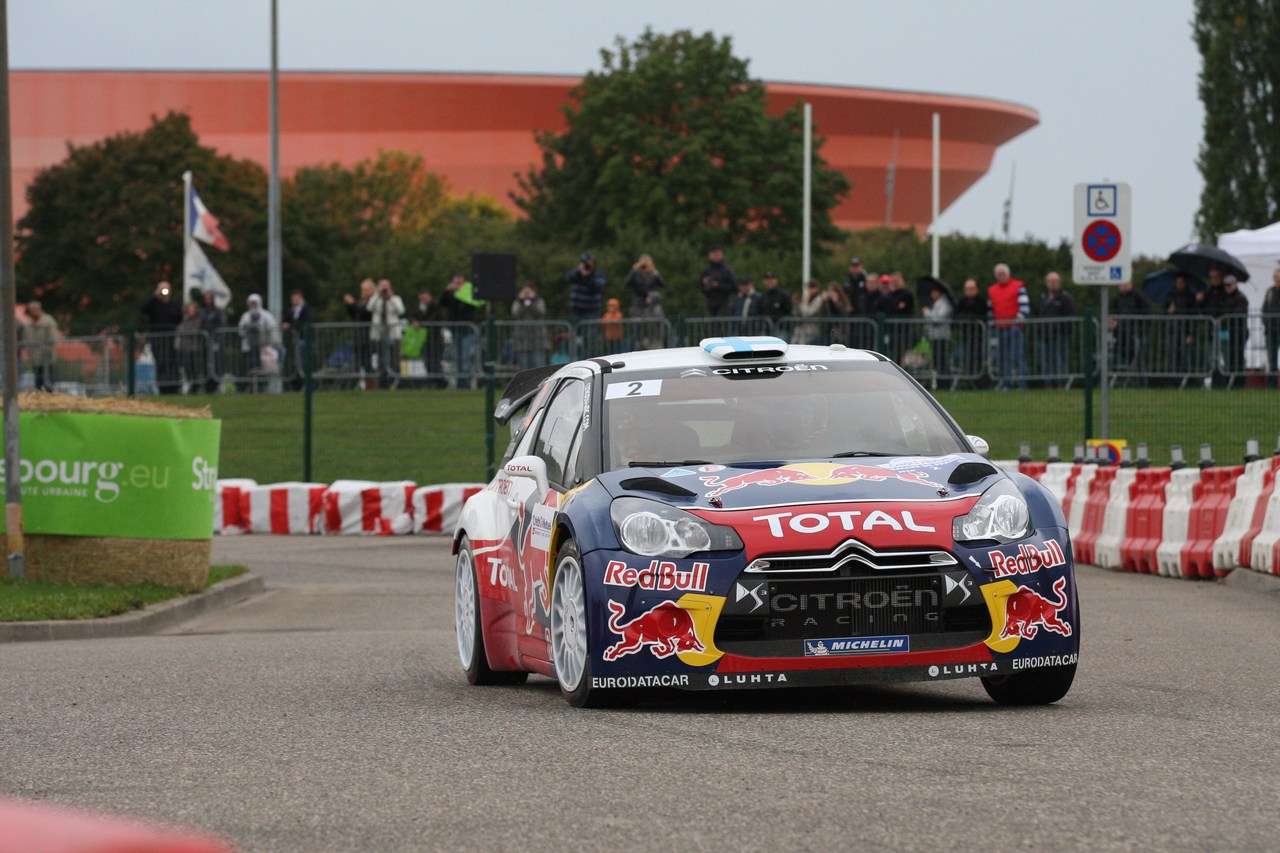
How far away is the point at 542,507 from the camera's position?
8.84 meters

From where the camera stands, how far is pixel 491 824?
5551 mm

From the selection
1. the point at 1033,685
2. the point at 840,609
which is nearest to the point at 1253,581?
the point at 1033,685

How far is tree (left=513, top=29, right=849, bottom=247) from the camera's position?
77750 millimetres

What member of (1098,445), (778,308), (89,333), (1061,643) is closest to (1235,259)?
(778,308)

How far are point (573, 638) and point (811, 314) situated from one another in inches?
813

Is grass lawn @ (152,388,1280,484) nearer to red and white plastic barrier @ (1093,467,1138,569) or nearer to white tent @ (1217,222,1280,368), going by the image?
red and white plastic barrier @ (1093,467,1138,569)

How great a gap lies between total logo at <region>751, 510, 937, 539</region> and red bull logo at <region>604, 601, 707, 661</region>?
45cm

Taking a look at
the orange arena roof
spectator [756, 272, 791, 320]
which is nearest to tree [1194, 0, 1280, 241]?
the orange arena roof

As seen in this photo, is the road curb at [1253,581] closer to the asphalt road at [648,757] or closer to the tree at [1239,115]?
the asphalt road at [648,757]

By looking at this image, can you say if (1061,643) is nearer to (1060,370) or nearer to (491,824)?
(491,824)

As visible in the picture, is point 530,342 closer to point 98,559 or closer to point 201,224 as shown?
point 98,559

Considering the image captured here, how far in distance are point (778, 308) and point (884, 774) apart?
22.7 m

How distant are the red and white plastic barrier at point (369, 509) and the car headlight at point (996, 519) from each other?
1628cm

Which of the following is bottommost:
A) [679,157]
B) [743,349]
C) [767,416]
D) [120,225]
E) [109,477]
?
[109,477]
